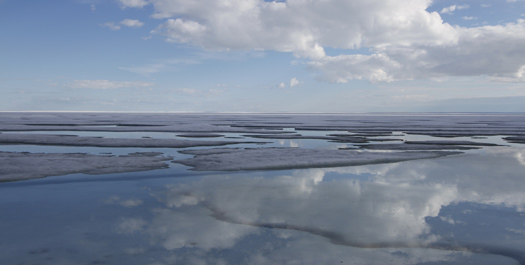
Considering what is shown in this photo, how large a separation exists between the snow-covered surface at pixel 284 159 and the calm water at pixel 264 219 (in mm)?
1142

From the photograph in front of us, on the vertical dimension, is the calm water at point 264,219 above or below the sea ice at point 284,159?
below

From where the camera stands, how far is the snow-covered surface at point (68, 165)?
370 inches

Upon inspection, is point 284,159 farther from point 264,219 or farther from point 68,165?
point 264,219

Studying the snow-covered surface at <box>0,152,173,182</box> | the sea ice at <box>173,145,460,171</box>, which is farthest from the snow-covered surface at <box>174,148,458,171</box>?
the snow-covered surface at <box>0,152,173,182</box>

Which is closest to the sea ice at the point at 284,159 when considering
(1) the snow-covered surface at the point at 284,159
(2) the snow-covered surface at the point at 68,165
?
(1) the snow-covered surface at the point at 284,159

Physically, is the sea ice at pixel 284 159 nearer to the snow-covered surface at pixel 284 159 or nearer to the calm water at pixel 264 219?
the snow-covered surface at pixel 284 159

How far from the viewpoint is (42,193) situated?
757 cm

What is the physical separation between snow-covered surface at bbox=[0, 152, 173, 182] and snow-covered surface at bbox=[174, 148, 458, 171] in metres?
1.12

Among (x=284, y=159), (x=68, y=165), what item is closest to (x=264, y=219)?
(x=284, y=159)

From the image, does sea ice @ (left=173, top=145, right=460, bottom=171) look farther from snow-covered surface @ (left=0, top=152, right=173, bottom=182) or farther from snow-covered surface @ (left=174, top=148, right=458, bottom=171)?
snow-covered surface @ (left=0, top=152, right=173, bottom=182)

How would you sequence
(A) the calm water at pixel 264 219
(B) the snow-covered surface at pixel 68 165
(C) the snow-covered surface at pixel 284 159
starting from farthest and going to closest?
(C) the snow-covered surface at pixel 284 159, (B) the snow-covered surface at pixel 68 165, (A) the calm water at pixel 264 219

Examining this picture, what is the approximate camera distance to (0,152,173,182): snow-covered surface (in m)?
9.41

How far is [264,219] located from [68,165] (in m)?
6.77

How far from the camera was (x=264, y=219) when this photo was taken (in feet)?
19.3
